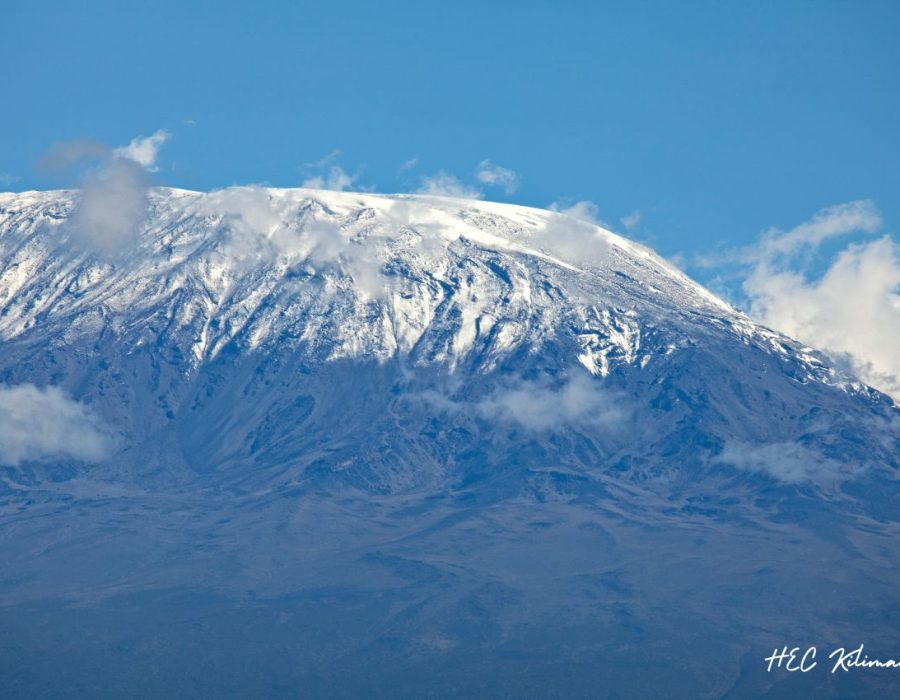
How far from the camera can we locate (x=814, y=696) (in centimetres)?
19938

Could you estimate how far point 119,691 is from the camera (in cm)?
19825

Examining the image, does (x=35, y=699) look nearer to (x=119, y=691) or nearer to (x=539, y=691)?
(x=119, y=691)

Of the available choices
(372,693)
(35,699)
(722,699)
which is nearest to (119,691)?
(35,699)

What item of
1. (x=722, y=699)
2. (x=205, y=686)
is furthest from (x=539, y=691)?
(x=205, y=686)

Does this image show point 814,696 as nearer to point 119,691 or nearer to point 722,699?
point 722,699

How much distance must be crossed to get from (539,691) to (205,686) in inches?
1618

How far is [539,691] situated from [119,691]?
51478mm

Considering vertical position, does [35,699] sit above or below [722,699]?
below

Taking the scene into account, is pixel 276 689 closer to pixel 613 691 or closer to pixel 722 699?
pixel 613 691

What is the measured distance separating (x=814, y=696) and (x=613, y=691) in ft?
81.4

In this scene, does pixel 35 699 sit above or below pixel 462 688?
below

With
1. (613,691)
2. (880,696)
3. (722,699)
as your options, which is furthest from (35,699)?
(880,696)

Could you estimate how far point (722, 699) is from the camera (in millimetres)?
196875

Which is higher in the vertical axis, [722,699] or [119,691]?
[722,699]
